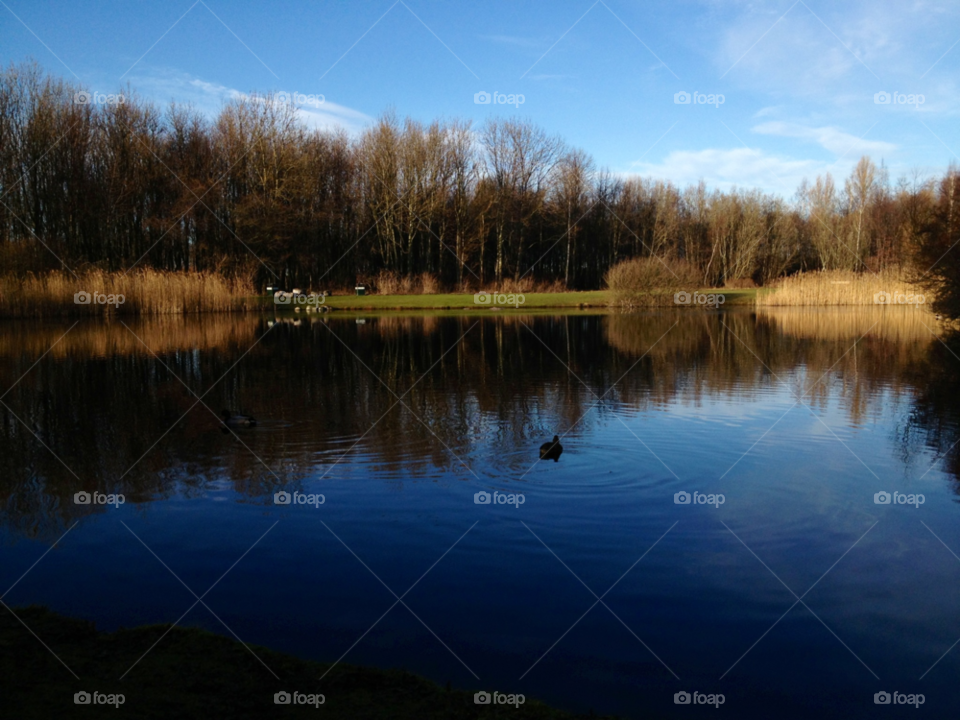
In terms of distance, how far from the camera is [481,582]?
15.9 feet

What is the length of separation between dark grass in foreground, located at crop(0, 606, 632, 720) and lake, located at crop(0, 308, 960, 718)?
165mm

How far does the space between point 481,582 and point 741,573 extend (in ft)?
5.83

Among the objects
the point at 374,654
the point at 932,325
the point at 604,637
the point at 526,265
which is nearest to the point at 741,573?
the point at 604,637

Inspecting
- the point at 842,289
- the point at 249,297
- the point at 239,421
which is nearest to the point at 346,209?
the point at 249,297

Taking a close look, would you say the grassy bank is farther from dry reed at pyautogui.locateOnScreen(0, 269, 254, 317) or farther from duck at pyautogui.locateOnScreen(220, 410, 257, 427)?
duck at pyautogui.locateOnScreen(220, 410, 257, 427)

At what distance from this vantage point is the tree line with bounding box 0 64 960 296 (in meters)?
39.7

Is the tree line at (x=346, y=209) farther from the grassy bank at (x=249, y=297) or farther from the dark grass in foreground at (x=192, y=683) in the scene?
the dark grass in foreground at (x=192, y=683)

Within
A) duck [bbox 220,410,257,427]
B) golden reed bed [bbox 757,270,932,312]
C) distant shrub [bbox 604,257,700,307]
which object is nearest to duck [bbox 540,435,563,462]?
duck [bbox 220,410,257,427]

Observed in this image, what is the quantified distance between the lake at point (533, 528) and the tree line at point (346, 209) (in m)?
22.2

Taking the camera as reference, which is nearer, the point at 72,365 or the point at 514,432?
the point at 514,432

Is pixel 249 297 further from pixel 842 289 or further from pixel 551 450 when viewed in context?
pixel 551 450

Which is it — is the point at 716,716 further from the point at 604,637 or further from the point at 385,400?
the point at 385,400

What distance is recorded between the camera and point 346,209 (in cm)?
5100

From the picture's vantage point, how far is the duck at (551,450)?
7.85m
